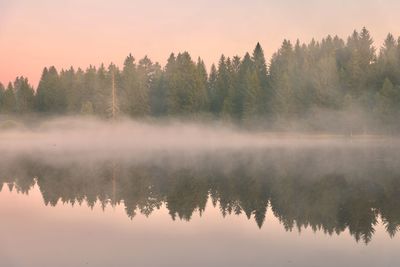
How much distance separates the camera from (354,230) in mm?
15047

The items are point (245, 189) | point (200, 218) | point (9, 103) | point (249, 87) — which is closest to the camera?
point (200, 218)

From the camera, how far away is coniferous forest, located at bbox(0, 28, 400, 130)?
3720 inches

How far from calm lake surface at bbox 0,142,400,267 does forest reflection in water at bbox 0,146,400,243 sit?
0.18ft

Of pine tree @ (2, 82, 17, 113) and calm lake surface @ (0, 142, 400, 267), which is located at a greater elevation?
pine tree @ (2, 82, 17, 113)

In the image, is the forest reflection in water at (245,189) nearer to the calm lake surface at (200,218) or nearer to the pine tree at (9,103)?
the calm lake surface at (200,218)

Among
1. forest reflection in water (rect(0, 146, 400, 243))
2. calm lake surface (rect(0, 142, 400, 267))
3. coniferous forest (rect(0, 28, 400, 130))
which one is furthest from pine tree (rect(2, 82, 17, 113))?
calm lake surface (rect(0, 142, 400, 267))

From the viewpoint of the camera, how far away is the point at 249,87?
102 m

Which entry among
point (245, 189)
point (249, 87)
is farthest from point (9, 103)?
point (245, 189)

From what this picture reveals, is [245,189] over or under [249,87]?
under

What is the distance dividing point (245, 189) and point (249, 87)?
79658 mm

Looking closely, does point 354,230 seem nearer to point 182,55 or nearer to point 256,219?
point 256,219

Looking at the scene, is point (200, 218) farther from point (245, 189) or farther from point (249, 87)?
point (249, 87)

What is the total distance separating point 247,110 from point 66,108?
52.1m

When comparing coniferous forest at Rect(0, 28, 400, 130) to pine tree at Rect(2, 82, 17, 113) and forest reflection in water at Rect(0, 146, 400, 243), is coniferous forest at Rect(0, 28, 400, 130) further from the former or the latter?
forest reflection in water at Rect(0, 146, 400, 243)
